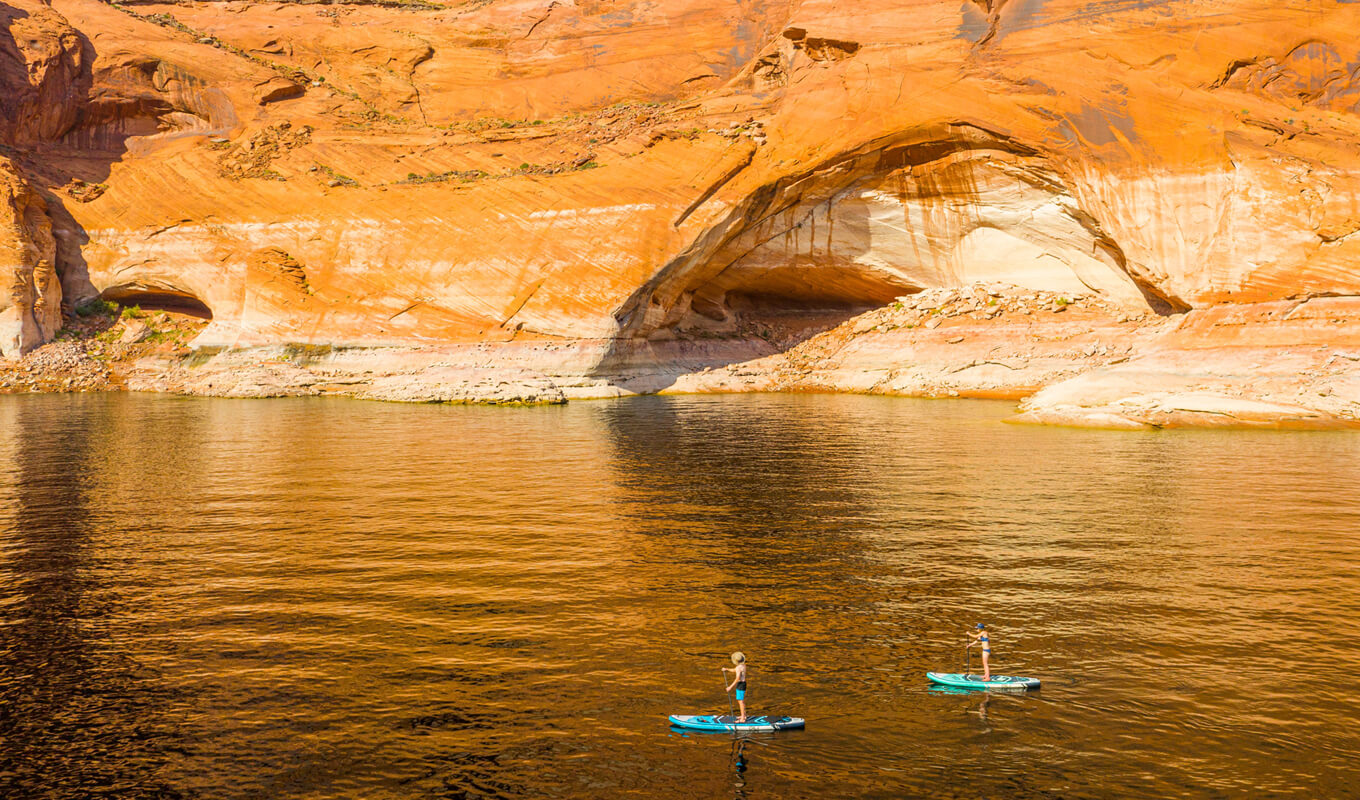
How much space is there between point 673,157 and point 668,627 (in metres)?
34.1

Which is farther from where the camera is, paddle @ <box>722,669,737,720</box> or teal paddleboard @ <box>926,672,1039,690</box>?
teal paddleboard @ <box>926,672,1039,690</box>

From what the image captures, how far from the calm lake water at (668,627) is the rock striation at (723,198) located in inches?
591

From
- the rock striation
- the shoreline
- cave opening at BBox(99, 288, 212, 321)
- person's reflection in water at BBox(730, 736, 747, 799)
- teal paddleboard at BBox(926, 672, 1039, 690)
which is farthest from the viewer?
cave opening at BBox(99, 288, 212, 321)

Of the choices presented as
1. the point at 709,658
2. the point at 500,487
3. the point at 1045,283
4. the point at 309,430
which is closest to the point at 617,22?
the point at 1045,283

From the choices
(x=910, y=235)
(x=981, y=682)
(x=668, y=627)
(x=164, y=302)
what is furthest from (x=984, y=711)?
(x=164, y=302)

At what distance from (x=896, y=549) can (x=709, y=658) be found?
16.1 feet

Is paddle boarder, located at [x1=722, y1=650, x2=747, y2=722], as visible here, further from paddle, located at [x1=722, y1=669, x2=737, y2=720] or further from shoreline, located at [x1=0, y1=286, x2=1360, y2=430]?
shoreline, located at [x1=0, y1=286, x2=1360, y2=430]

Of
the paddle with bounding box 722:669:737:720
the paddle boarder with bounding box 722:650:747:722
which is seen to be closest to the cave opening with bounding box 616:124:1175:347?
the paddle with bounding box 722:669:737:720

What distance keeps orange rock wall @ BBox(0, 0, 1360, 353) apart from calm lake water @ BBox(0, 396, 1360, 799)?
18.3 metres

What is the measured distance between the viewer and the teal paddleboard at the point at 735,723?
7598mm

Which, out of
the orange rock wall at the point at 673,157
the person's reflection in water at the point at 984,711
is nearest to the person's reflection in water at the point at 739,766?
the person's reflection in water at the point at 984,711

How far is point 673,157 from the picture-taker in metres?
41.3

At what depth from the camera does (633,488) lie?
712 inches

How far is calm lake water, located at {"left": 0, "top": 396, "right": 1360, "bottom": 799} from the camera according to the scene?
709 centimetres
